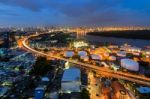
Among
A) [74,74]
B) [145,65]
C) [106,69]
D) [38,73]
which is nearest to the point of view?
[74,74]

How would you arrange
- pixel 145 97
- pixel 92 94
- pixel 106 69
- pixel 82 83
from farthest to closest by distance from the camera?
pixel 106 69 → pixel 82 83 → pixel 92 94 → pixel 145 97

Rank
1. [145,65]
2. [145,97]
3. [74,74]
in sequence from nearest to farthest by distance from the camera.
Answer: [145,97] < [74,74] < [145,65]

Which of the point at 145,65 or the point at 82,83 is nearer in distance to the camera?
the point at 82,83

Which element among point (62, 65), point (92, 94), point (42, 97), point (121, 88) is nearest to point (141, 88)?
point (121, 88)

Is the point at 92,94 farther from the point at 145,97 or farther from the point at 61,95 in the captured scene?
the point at 145,97

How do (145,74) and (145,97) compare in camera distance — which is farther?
(145,74)

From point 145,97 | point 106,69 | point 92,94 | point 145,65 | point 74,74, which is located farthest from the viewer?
point 145,65

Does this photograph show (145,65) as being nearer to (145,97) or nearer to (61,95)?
(145,97)

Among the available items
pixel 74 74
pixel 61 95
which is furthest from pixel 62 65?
pixel 61 95
